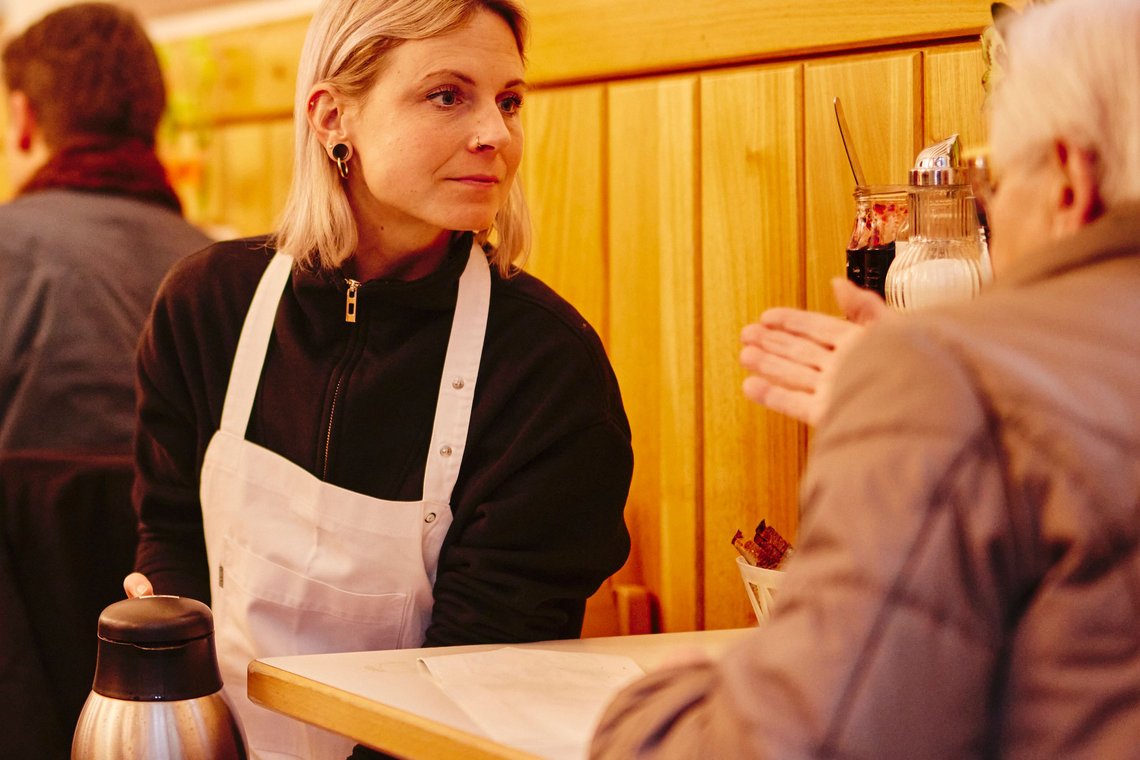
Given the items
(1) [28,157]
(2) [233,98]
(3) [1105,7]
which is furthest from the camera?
(2) [233,98]

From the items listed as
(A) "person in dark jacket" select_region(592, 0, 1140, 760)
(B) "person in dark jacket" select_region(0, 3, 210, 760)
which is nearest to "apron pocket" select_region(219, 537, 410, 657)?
(B) "person in dark jacket" select_region(0, 3, 210, 760)

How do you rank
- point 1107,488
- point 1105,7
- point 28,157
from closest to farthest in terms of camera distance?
1. point 1107,488
2. point 1105,7
3. point 28,157

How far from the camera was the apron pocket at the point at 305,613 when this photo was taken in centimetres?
153

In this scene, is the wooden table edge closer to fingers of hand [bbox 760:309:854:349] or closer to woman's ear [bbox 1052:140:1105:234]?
fingers of hand [bbox 760:309:854:349]

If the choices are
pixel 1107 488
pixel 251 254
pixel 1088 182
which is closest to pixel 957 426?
pixel 1107 488

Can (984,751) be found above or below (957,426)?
below

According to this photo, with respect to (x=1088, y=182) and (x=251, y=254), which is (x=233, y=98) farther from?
(x=1088, y=182)

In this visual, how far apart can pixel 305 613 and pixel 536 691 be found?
0.44 metres

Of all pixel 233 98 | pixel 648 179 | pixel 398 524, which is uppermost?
pixel 233 98

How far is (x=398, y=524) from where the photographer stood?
1524 mm

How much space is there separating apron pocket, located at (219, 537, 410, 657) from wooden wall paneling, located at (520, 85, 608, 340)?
59 centimetres

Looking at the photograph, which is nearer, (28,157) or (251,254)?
(251,254)

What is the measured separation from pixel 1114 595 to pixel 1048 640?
0.04 meters

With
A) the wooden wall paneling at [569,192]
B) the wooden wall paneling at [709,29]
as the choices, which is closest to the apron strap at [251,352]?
the wooden wall paneling at [569,192]
